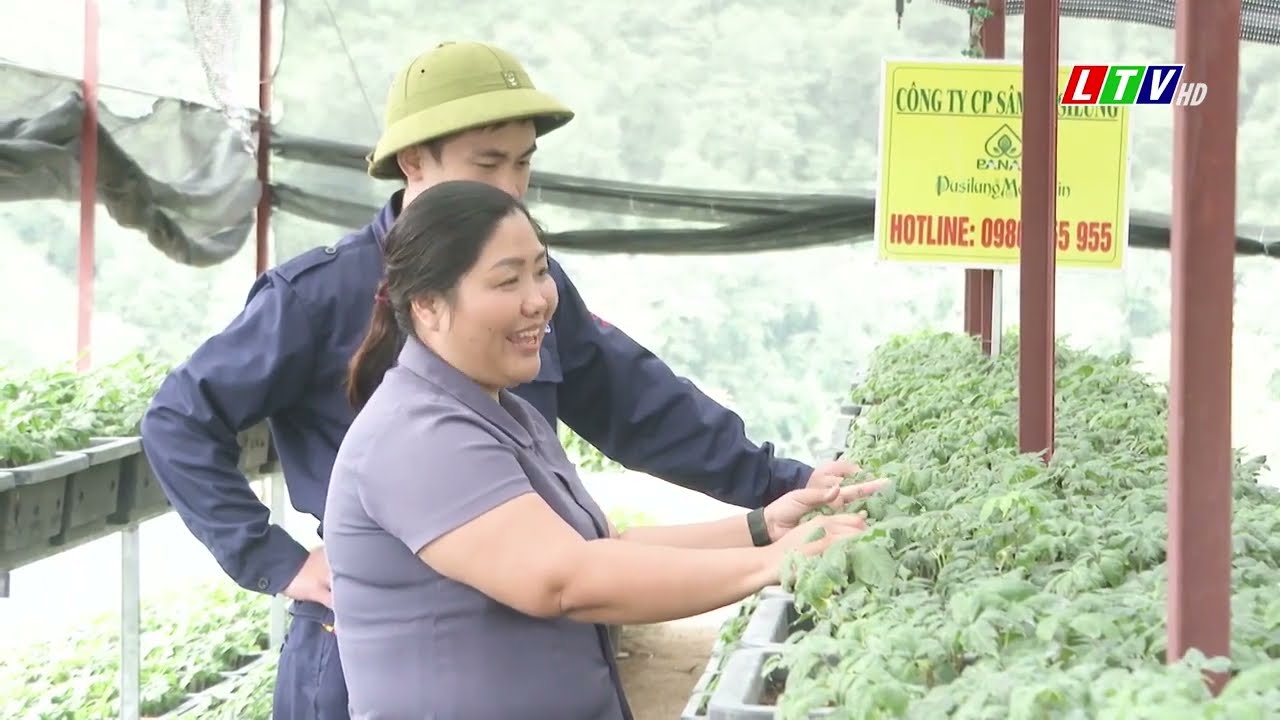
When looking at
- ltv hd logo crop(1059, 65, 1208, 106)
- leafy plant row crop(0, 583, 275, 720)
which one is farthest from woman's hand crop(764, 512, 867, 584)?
leafy plant row crop(0, 583, 275, 720)

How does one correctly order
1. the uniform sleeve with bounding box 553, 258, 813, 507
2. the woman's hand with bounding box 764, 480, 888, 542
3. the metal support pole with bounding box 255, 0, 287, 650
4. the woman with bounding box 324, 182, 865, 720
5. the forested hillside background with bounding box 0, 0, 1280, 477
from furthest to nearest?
the metal support pole with bounding box 255, 0, 287, 650 < the forested hillside background with bounding box 0, 0, 1280, 477 < the uniform sleeve with bounding box 553, 258, 813, 507 < the woman's hand with bounding box 764, 480, 888, 542 < the woman with bounding box 324, 182, 865, 720

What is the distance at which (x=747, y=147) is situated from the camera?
729 cm

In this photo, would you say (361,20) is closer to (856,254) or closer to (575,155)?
(575,155)

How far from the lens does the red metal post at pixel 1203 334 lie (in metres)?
A: 1.51

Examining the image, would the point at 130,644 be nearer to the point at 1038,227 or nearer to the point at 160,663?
the point at 160,663

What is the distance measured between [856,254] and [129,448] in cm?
389

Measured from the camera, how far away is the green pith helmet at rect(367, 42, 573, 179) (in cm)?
253

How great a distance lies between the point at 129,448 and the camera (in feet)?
14.8

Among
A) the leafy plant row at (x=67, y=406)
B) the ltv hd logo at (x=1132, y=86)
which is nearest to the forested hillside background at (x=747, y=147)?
the leafy plant row at (x=67, y=406)

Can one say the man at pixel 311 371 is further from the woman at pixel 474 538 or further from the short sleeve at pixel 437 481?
the short sleeve at pixel 437 481

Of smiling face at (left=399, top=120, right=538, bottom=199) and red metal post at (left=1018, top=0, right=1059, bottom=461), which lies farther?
red metal post at (left=1018, top=0, right=1059, bottom=461)

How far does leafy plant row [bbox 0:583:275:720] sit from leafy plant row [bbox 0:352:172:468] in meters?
1.09

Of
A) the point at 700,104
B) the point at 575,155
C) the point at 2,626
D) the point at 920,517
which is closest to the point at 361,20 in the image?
the point at 575,155

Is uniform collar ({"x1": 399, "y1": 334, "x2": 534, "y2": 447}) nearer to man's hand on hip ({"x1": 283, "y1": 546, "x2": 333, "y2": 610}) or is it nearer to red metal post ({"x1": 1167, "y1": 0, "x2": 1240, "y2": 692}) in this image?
man's hand on hip ({"x1": 283, "y1": 546, "x2": 333, "y2": 610})
